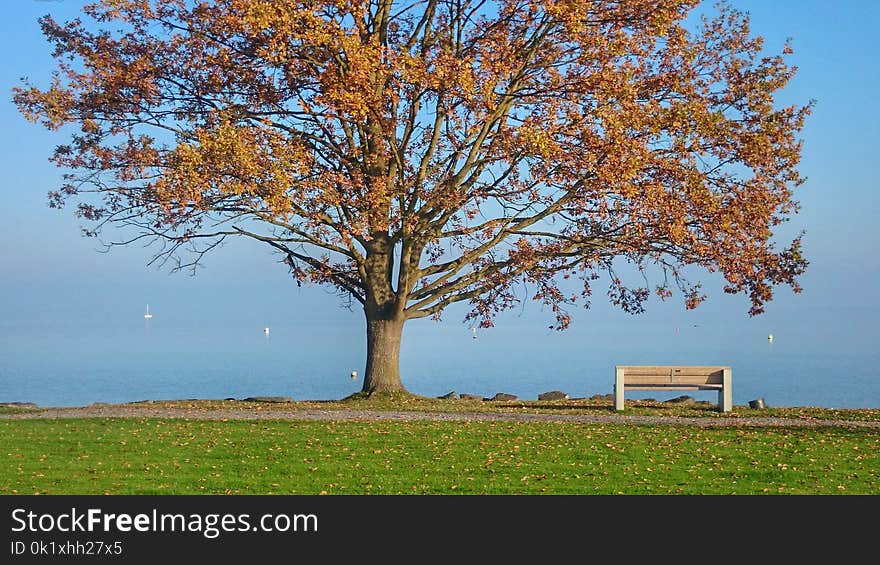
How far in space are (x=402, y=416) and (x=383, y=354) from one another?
16.3 ft

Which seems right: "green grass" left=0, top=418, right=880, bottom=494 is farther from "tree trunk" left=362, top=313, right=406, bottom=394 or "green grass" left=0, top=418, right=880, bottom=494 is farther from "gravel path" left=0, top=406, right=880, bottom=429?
"tree trunk" left=362, top=313, right=406, bottom=394

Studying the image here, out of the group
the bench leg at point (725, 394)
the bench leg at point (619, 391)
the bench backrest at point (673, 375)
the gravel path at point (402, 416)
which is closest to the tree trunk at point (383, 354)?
the gravel path at point (402, 416)

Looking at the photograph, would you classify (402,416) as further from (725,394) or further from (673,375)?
(725,394)

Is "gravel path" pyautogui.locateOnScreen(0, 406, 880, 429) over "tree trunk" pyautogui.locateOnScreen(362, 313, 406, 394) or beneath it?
beneath

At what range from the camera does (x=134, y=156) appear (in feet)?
75.9

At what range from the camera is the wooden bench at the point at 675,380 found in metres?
22.2

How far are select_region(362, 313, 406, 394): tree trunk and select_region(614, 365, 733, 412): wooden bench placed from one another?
574 centimetres

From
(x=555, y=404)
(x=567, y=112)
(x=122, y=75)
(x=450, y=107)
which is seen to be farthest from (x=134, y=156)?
(x=555, y=404)

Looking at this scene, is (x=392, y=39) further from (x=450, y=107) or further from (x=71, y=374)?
(x=71, y=374)

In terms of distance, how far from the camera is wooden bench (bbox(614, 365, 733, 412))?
22.2 meters

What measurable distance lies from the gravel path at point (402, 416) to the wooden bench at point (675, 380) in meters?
1.30

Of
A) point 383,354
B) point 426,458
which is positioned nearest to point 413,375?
point 383,354

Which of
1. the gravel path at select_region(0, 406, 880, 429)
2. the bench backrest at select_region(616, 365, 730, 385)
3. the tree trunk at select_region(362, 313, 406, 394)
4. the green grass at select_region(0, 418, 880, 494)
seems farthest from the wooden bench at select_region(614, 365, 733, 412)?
the tree trunk at select_region(362, 313, 406, 394)

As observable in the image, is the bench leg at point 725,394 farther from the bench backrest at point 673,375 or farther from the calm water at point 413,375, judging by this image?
the calm water at point 413,375
